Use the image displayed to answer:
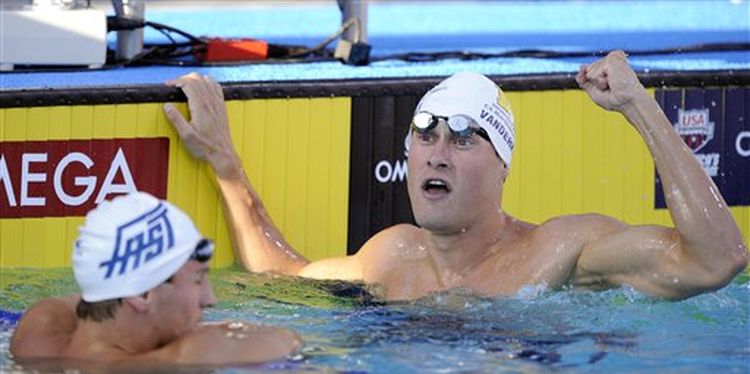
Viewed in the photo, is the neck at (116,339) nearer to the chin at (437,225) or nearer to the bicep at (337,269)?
the chin at (437,225)

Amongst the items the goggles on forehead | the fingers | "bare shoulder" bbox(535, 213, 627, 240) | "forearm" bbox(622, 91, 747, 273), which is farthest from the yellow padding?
"forearm" bbox(622, 91, 747, 273)

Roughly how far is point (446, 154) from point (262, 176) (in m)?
1.04

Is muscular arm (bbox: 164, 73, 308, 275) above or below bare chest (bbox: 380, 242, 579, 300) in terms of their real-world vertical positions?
above

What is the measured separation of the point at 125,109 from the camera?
539 cm

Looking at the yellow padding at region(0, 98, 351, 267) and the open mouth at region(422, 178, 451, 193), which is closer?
the open mouth at region(422, 178, 451, 193)

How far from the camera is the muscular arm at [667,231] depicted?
14.1ft

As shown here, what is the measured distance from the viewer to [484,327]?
456 centimetres

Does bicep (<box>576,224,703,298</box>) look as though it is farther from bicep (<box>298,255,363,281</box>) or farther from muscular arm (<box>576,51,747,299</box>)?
bicep (<box>298,255,363,281</box>)

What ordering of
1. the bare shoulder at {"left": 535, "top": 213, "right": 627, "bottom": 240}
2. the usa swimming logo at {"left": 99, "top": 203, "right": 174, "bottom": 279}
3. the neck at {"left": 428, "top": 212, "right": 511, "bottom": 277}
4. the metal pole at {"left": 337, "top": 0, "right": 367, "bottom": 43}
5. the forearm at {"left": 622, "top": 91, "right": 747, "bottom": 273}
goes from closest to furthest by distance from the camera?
the usa swimming logo at {"left": 99, "top": 203, "right": 174, "bottom": 279} → the forearm at {"left": 622, "top": 91, "right": 747, "bottom": 273} → the bare shoulder at {"left": 535, "top": 213, "right": 627, "bottom": 240} → the neck at {"left": 428, "top": 212, "right": 511, "bottom": 277} → the metal pole at {"left": 337, "top": 0, "right": 367, "bottom": 43}

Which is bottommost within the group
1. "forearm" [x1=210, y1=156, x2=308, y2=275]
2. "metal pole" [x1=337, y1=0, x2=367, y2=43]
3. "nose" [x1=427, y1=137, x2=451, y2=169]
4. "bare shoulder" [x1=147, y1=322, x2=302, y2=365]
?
"bare shoulder" [x1=147, y1=322, x2=302, y2=365]

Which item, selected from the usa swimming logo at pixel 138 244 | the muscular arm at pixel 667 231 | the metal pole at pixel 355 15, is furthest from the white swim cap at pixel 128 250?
the metal pole at pixel 355 15

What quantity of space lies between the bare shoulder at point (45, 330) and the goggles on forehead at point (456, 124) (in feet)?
3.65

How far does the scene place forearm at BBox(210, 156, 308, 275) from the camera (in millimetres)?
5266

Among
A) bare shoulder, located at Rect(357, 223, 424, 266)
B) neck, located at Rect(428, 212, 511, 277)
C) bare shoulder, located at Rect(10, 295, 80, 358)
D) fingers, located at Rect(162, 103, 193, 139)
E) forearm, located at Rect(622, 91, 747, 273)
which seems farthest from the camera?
fingers, located at Rect(162, 103, 193, 139)
